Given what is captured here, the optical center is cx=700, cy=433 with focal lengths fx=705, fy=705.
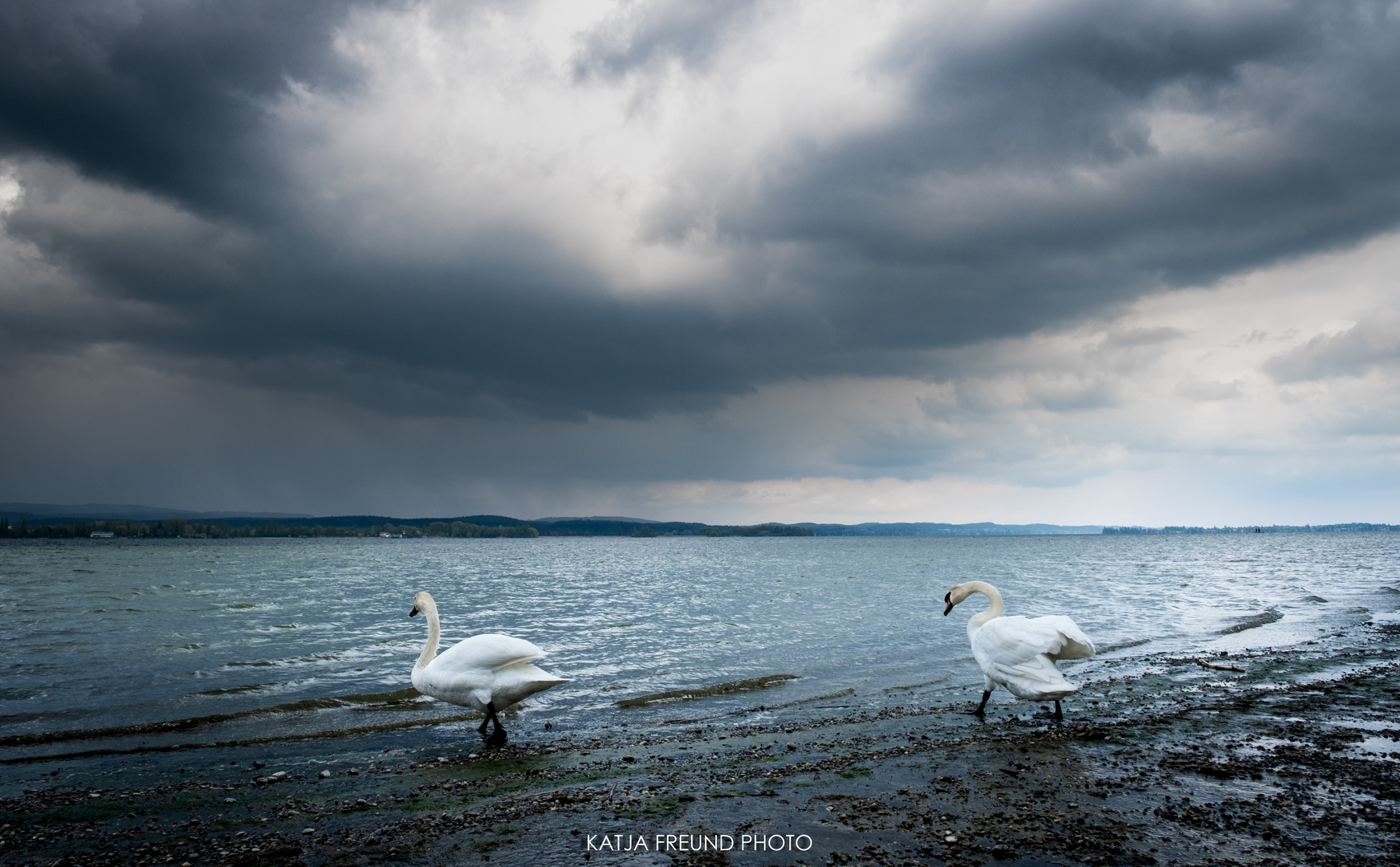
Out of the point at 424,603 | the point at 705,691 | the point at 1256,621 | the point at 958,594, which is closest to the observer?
the point at 424,603

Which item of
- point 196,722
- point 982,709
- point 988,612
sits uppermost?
point 988,612

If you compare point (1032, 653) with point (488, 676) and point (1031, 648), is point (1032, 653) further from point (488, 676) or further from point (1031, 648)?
point (488, 676)

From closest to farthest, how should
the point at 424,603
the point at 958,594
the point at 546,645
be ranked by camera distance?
1. the point at 424,603
2. the point at 958,594
3. the point at 546,645

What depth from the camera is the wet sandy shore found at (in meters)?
5.82

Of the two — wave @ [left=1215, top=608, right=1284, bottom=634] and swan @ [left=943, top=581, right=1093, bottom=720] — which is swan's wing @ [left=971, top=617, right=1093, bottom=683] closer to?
swan @ [left=943, top=581, right=1093, bottom=720]

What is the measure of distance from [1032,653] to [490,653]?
787 cm

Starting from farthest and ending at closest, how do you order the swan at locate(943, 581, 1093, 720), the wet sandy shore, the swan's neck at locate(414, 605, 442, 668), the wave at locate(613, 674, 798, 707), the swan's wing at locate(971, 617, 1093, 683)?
the wave at locate(613, 674, 798, 707) → the swan's neck at locate(414, 605, 442, 668) → the swan's wing at locate(971, 617, 1093, 683) → the swan at locate(943, 581, 1093, 720) → the wet sandy shore

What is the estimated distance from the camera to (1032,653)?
10.3 metres

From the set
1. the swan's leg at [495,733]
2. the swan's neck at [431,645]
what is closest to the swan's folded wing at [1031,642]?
the swan's leg at [495,733]

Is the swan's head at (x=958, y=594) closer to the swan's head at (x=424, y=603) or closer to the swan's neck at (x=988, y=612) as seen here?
the swan's neck at (x=988, y=612)

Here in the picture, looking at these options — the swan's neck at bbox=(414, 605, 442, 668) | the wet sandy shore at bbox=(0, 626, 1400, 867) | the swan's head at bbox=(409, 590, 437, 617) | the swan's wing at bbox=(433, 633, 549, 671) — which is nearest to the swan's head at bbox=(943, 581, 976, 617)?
the wet sandy shore at bbox=(0, 626, 1400, 867)

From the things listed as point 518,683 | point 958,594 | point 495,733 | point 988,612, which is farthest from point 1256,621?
point 495,733

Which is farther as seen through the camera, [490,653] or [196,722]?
[196,722]

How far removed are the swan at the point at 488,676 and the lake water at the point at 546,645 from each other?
3.20 feet
